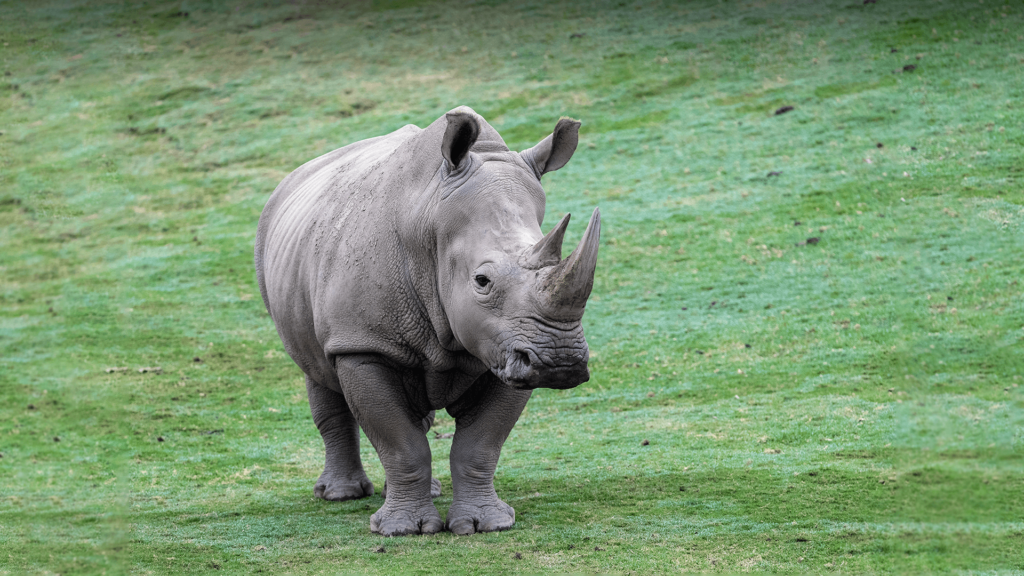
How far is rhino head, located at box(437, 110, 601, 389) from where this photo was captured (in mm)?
5215

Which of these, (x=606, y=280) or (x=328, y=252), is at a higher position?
(x=328, y=252)

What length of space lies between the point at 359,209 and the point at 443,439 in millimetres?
3617

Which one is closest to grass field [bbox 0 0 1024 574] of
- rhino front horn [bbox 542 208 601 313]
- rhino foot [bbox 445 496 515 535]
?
rhino foot [bbox 445 496 515 535]

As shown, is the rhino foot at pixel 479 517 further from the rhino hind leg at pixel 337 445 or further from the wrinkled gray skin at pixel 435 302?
the rhino hind leg at pixel 337 445

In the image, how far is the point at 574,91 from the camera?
19938mm

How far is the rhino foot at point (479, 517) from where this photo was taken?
630 centimetres

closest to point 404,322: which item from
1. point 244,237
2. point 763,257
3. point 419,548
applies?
point 419,548

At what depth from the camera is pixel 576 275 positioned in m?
5.10

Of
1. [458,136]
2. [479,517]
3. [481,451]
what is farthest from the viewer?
[481,451]

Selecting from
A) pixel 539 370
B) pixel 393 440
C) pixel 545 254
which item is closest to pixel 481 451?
pixel 393 440

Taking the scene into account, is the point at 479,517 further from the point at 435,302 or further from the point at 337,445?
the point at 337,445

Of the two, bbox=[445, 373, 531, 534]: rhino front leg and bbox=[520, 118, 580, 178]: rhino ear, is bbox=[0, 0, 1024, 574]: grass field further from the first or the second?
bbox=[520, 118, 580, 178]: rhino ear

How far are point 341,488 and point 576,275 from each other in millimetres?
3240

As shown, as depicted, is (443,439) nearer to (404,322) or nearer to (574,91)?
(404,322)
